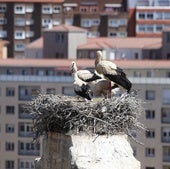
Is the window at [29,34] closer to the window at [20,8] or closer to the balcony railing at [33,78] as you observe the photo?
the window at [20,8]

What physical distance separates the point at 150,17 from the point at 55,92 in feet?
200

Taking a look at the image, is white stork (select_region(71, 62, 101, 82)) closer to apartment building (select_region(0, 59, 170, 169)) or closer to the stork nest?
the stork nest

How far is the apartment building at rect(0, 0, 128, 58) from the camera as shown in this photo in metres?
149

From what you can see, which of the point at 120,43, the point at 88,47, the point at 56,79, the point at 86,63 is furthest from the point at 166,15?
the point at 56,79

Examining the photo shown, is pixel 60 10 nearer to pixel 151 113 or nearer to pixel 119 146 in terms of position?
pixel 151 113

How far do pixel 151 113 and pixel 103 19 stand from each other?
197 ft

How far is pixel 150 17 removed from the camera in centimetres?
14688

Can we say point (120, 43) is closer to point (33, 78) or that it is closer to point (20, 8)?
point (33, 78)

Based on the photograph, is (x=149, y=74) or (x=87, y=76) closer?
(x=87, y=76)

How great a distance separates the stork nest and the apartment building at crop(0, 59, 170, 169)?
6647 centimetres

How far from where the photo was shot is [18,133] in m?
94.4

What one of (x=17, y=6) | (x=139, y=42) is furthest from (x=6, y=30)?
(x=139, y=42)

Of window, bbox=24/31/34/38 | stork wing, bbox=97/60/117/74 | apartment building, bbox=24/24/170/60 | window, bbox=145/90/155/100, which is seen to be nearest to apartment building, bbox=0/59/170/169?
window, bbox=145/90/155/100

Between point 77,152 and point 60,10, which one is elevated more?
point 77,152
